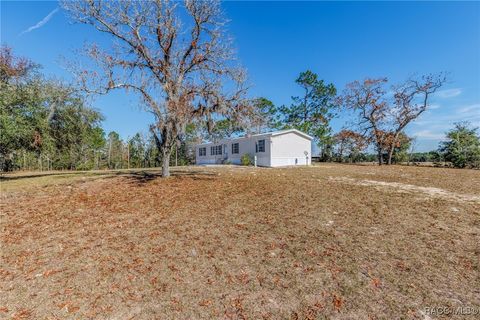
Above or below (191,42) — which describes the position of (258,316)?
below

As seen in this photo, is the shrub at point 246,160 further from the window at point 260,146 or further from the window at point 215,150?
the window at point 215,150

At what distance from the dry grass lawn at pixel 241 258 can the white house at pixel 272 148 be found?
13.5 metres

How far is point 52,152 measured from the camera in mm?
12539

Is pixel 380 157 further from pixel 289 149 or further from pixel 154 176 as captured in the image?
pixel 154 176

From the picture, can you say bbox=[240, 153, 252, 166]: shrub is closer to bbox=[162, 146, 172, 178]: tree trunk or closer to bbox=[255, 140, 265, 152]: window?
bbox=[255, 140, 265, 152]: window

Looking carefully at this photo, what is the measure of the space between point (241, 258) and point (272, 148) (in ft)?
55.1

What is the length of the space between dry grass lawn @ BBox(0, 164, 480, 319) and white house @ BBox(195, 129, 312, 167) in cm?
1350

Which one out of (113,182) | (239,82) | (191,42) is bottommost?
(113,182)

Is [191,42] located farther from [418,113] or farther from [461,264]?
[418,113]

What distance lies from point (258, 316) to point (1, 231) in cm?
585

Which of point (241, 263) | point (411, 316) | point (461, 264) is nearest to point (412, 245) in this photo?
point (461, 264)

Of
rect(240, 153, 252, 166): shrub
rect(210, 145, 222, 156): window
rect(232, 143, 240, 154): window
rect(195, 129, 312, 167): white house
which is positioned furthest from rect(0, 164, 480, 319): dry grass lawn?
rect(210, 145, 222, 156): window

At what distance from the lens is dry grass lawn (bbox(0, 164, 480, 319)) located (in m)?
2.76

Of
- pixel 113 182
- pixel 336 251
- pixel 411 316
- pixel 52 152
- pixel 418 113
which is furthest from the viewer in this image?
pixel 418 113
